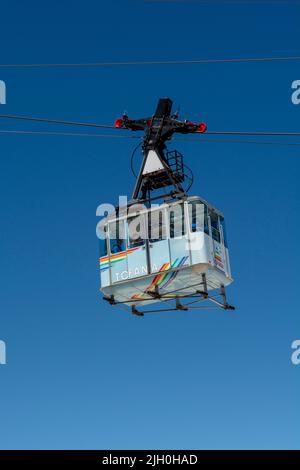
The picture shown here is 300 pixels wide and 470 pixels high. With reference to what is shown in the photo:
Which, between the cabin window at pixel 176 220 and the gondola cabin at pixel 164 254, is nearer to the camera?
the gondola cabin at pixel 164 254

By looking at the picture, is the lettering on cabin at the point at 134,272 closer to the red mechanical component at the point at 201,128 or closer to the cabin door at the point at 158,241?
the cabin door at the point at 158,241

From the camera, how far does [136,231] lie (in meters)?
32.2

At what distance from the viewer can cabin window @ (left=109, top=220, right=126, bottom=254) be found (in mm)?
32594

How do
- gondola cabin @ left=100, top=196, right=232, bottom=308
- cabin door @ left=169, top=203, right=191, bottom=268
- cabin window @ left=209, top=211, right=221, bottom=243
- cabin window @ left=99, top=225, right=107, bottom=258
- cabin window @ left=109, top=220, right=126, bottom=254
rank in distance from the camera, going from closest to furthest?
cabin door @ left=169, top=203, right=191, bottom=268 < gondola cabin @ left=100, top=196, right=232, bottom=308 < cabin window @ left=209, top=211, right=221, bottom=243 < cabin window @ left=109, top=220, right=126, bottom=254 < cabin window @ left=99, top=225, right=107, bottom=258

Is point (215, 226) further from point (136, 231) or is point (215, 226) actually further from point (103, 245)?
point (103, 245)

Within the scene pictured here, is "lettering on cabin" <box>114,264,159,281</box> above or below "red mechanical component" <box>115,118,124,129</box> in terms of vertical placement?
below

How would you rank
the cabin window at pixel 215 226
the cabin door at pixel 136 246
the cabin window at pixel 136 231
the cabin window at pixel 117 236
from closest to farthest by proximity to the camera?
the cabin door at pixel 136 246 → the cabin window at pixel 136 231 → the cabin window at pixel 215 226 → the cabin window at pixel 117 236

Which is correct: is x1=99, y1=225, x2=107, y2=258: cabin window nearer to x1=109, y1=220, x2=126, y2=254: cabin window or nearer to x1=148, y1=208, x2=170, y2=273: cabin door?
x1=109, y1=220, x2=126, y2=254: cabin window

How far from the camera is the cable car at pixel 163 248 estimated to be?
31.0 m

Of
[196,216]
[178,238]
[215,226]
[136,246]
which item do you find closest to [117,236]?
[136,246]

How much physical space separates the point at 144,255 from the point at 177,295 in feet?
5.83

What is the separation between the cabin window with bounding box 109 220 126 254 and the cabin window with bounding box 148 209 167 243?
1.25 metres

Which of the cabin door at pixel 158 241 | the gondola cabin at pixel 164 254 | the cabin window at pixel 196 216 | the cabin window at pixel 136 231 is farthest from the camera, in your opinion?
the cabin window at pixel 136 231

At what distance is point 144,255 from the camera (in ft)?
104
